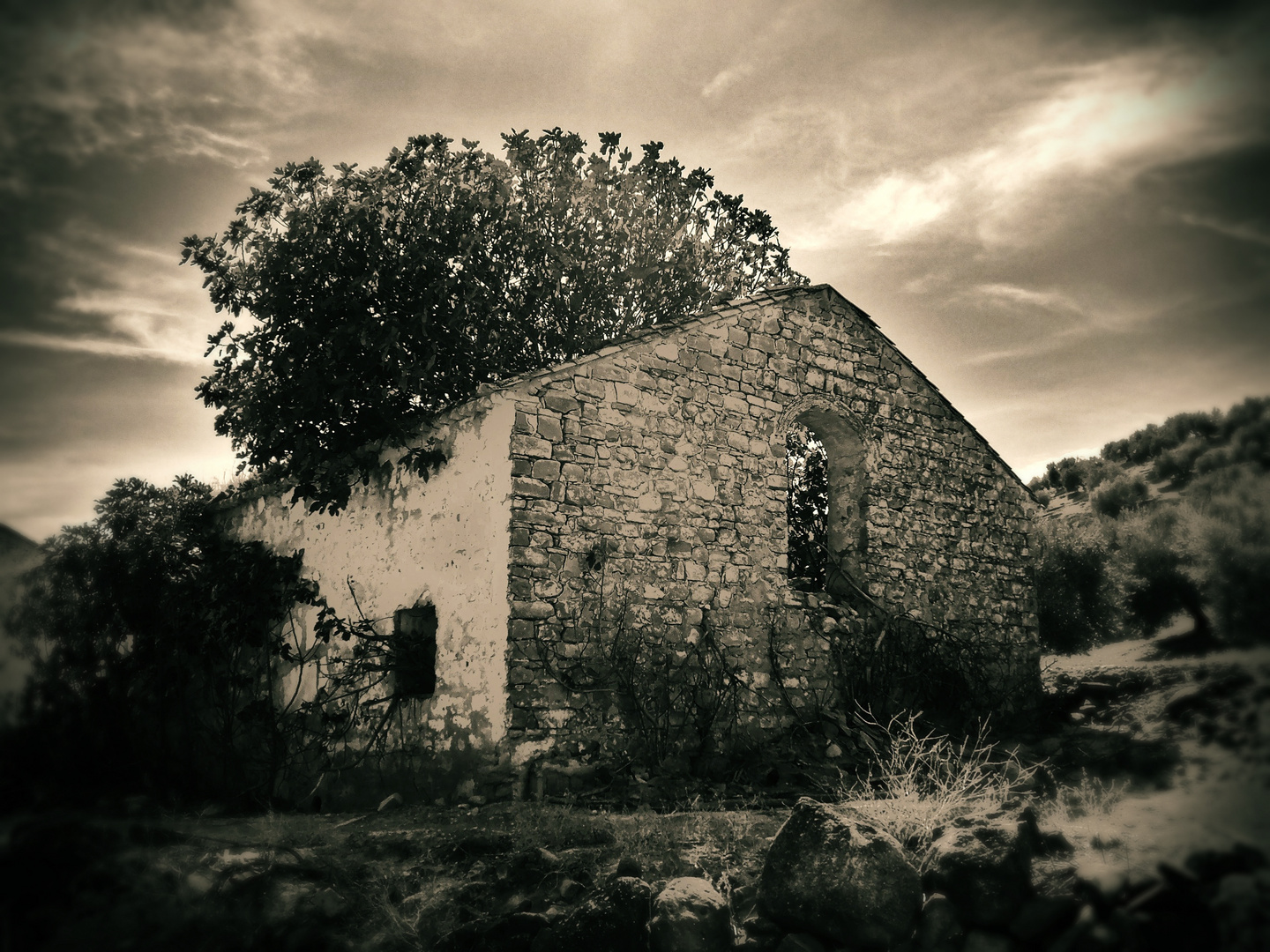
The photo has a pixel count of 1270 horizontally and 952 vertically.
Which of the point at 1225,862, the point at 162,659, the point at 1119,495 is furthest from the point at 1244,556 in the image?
the point at 1119,495

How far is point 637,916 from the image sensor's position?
4121mm

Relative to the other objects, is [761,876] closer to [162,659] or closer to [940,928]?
[940,928]

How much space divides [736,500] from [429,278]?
6032 mm

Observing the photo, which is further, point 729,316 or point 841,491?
point 841,491

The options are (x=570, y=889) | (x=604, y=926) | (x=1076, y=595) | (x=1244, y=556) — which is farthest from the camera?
(x=1076, y=595)

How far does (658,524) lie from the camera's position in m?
7.45

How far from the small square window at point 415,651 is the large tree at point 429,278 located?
1620 mm

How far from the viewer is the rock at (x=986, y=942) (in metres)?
3.68

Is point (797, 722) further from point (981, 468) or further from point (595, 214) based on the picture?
point (595, 214)

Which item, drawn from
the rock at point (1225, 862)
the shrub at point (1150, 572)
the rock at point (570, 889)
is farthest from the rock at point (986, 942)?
the shrub at point (1150, 572)

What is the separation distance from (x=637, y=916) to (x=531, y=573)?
3.17 metres

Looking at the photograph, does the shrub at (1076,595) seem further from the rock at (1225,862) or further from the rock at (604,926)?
the rock at (604,926)

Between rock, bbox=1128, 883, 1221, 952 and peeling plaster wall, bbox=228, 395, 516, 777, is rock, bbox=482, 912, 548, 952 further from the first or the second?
rock, bbox=1128, 883, 1221, 952

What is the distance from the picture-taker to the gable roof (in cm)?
717
